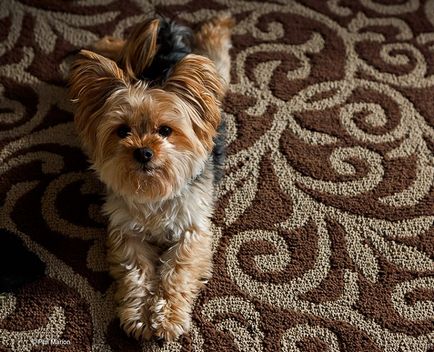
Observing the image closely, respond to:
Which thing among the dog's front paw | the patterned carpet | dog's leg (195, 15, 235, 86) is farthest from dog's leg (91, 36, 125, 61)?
the dog's front paw

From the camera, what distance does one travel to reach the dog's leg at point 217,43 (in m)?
2.18

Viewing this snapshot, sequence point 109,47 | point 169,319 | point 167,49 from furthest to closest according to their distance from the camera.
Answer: point 109,47
point 167,49
point 169,319

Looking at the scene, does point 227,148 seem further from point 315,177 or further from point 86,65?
point 86,65

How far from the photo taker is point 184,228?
1794mm

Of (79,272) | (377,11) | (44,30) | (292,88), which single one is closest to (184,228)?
(79,272)

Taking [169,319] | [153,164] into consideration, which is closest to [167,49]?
[153,164]

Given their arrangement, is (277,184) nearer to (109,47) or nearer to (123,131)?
(123,131)

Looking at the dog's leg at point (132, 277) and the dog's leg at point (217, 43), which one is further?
the dog's leg at point (217, 43)

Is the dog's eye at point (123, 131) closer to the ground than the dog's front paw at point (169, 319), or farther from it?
farther from it

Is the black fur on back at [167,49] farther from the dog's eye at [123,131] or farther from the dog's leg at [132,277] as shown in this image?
the dog's leg at [132,277]

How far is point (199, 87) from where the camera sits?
1562 millimetres

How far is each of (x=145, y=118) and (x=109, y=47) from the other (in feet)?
2.43

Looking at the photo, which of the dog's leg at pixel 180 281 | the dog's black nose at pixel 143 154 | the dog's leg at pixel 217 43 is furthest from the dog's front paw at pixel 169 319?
the dog's leg at pixel 217 43

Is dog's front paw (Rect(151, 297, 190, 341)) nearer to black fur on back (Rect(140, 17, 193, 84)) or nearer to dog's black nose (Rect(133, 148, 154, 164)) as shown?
dog's black nose (Rect(133, 148, 154, 164))
